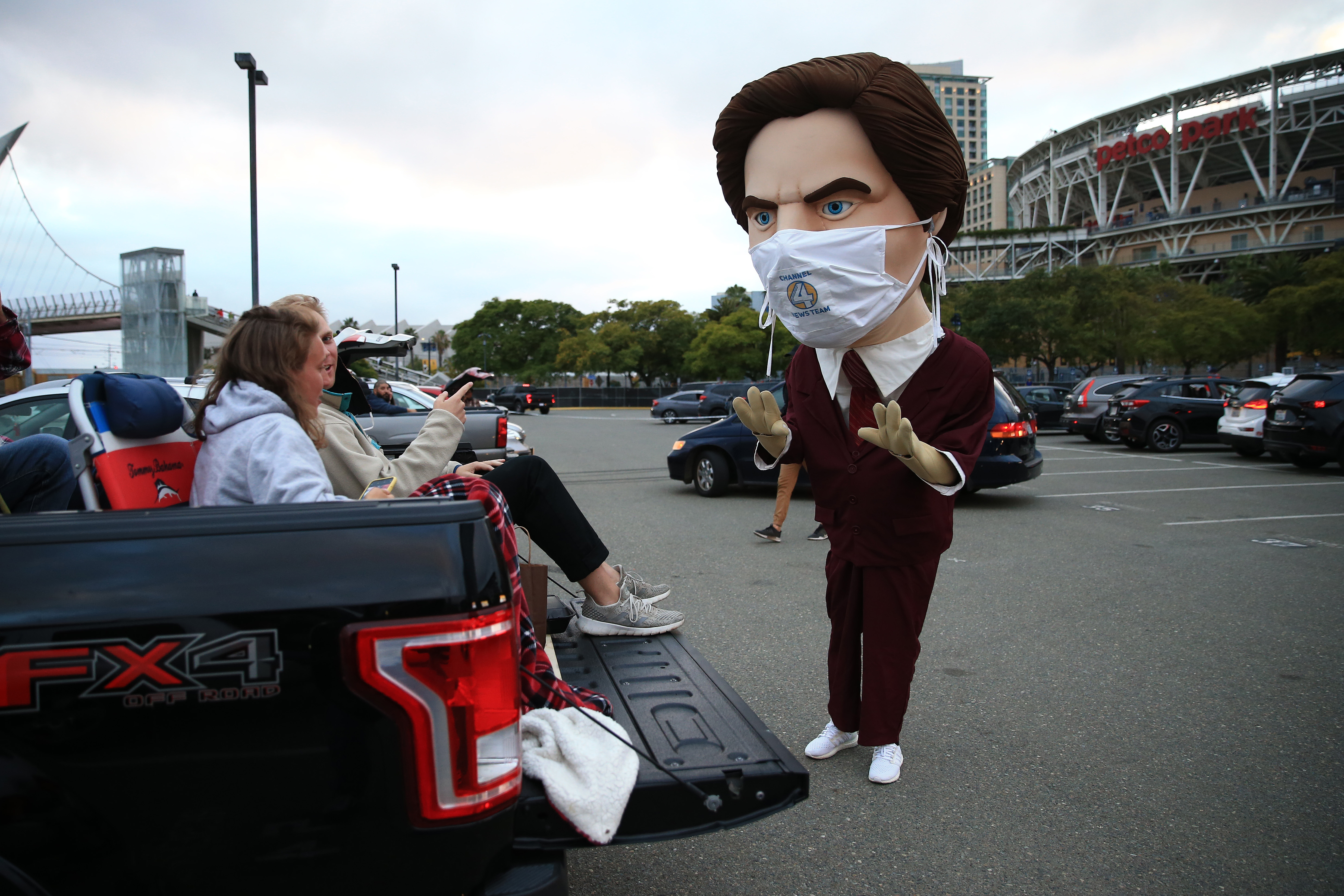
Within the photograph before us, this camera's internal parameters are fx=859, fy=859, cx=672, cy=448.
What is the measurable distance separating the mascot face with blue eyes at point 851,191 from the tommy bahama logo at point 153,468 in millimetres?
2025

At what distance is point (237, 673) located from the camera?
4.25ft

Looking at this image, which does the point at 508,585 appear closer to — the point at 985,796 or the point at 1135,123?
the point at 985,796

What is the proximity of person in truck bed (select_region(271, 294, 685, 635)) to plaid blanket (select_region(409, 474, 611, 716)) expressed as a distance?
0.67 metres

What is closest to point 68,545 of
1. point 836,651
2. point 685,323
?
point 836,651

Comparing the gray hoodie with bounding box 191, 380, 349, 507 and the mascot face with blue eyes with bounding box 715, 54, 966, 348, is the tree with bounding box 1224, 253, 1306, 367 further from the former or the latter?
the gray hoodie with bounding box 191, 380, 349, 507

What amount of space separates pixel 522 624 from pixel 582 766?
1.54ft

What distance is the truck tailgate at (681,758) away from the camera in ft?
5.67

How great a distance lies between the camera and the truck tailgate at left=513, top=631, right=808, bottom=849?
1.73m

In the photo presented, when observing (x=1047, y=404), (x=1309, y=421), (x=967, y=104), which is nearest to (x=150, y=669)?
(x=1309, y=421)

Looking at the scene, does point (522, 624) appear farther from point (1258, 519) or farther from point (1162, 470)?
point (1162, 470)

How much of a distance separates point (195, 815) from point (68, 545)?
46cm

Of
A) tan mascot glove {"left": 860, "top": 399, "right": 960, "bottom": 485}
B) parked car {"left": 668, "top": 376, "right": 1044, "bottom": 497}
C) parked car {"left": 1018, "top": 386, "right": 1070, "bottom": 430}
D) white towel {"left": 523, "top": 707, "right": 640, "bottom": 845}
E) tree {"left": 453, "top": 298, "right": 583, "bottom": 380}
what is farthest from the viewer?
tree {"left": 453, "top": 298, "right": 583, "bottom": 380}

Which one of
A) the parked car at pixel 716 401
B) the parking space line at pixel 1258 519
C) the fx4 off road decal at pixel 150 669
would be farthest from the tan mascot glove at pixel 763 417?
the parked car at pixel 716 401

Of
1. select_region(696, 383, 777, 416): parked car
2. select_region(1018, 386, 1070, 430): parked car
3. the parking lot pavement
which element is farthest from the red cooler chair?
select_region(696, 383, 777, 416): parked car
